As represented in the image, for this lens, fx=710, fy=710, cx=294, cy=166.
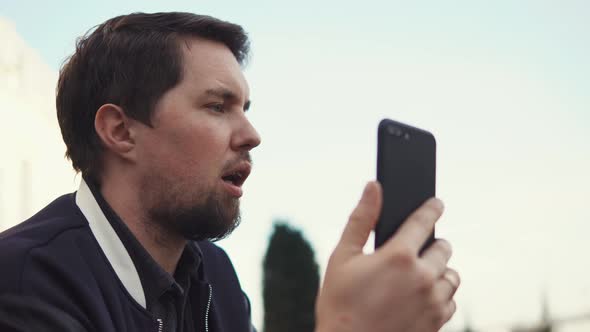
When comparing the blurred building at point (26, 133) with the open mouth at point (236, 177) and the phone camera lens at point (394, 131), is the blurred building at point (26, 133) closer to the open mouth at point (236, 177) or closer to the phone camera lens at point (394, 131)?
the open mouth at point (236, 177)

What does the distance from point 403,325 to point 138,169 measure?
2079mm

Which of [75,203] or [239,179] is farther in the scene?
[239,179]

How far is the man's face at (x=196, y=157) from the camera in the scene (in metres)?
3.15

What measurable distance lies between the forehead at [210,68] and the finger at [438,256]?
1961 mm

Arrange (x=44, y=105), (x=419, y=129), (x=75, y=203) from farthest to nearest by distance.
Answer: (x=44, y=105) < (x=75, y=203) < (x=419, y=129)

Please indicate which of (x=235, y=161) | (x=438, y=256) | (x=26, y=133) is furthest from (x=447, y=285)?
(x=26, y=133)

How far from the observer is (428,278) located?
1.35 metres

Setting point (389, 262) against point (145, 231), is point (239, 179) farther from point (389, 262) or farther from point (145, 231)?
point (389, 262)


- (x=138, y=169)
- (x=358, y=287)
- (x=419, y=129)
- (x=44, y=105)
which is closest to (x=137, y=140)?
(x=138, y=169)

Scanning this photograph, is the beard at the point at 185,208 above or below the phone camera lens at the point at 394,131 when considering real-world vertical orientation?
below

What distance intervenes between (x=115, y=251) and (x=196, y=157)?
610 millimetres

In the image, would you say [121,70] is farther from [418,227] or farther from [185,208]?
[418,227]

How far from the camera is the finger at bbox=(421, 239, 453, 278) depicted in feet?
4.57

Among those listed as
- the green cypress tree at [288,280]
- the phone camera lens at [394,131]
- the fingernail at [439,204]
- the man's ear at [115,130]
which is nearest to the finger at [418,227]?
the fingernail at [439,204]
